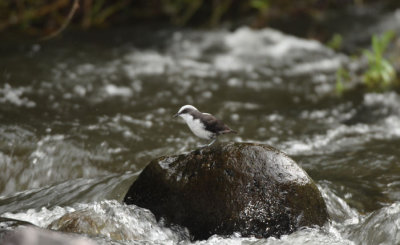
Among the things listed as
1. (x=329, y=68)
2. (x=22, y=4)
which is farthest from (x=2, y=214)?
(x=329, y=68)

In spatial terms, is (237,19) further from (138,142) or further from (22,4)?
(138,142)

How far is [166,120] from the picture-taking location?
7.52 metres

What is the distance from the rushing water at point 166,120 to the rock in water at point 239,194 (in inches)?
4.5

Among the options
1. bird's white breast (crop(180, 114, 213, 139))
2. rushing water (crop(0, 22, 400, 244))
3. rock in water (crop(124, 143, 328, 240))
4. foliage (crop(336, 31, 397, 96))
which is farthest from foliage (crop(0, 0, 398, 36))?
rock in water (crop(124, 143, 328, 240))

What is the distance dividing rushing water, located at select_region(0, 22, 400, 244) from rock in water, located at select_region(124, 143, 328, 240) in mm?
114

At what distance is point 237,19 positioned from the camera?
1277 cm

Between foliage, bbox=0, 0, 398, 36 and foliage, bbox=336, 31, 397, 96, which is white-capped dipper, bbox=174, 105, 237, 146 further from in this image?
foliage, bbox=0, 0, 398, 36

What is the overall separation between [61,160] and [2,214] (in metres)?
1.31

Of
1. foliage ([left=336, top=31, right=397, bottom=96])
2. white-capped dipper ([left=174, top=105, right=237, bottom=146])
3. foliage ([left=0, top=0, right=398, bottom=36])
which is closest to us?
white-capped dipper ([left=174, top=105, right=237, bottom=146])

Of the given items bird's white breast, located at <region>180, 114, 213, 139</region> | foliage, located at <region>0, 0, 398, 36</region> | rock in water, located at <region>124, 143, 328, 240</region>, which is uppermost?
foliage, located at <region>0, 0, 398, 36</region>

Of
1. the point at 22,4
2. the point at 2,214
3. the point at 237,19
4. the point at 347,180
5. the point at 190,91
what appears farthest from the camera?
the point at 237,19

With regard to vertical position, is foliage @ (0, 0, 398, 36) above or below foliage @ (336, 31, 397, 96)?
above

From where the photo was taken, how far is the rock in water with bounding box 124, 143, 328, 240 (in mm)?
4164

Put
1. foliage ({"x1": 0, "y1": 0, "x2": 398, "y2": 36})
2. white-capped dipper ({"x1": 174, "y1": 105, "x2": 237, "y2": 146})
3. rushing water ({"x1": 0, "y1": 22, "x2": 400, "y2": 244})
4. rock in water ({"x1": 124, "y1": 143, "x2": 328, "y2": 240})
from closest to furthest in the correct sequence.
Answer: rock in water ({"x1": 124, "y1": 143, "x2": 328, "y2": 240})
white-capped dipper ({"x1": 174, "y1": 105, "x2": 237, "y2": 146})
rushing water ({"x1": 0, "y1": 22, "x2": 400, "y2": 244})
foliage ({"x1": 0, "y1": 0, "x2": 398, "y2": 36})
